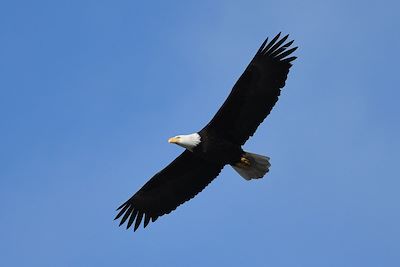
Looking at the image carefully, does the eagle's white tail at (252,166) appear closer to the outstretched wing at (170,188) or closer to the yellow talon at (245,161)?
the yellow talon at (245,161)

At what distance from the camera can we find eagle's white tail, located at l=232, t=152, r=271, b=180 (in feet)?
66.3

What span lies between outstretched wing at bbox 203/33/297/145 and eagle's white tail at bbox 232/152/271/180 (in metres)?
0.34

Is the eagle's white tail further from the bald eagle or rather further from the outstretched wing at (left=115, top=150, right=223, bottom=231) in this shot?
the outstretched wing at (left=115, top=150, right=223, bottom=231)

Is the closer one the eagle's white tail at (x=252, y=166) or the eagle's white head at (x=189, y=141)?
the eagle's white head at (x=189, y=141)

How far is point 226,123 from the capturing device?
1998 centimetres

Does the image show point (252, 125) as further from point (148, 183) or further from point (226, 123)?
point (148, 183)

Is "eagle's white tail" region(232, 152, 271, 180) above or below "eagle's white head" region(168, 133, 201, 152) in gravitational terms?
below

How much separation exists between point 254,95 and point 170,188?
2565mm

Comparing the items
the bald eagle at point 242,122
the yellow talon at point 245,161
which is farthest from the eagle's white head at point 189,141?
the yellow talon at point 245,161

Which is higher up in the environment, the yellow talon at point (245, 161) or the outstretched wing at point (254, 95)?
the outstretched wing at point (254, 95)

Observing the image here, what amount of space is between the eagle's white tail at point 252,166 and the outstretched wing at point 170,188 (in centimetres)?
52

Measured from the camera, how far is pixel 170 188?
68.8ft

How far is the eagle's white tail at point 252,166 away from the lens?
20.2 m

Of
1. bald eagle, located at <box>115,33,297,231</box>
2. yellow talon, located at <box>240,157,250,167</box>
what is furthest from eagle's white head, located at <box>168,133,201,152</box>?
yellow talon, located at <box>240,157,250,167</box>
